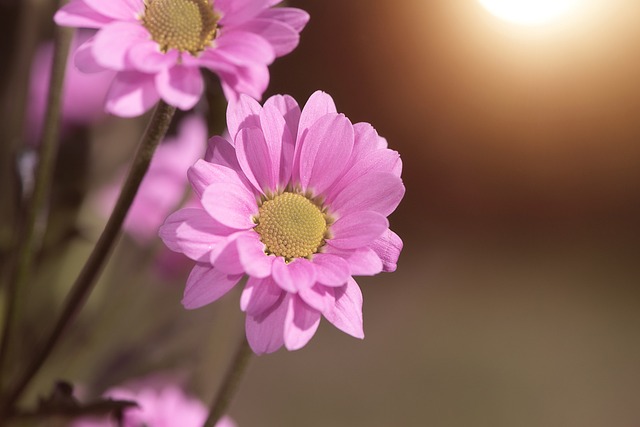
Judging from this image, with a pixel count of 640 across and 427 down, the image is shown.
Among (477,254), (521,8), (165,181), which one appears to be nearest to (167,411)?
(165,181)

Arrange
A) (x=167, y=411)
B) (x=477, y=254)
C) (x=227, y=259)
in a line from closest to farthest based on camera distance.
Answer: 1. (x=227, y=259)
2. (x=167, y=411)
3. (x=477, y=254)

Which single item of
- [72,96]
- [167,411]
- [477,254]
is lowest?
[167,411]

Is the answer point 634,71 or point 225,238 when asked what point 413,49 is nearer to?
point 225,238

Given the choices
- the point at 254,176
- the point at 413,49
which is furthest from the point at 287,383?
the point at 254,176

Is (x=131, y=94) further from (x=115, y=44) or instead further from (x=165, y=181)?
(x=165, y=181)

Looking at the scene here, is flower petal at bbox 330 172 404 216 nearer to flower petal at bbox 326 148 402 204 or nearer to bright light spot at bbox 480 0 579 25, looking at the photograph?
flower petal at bbox 326 148 402 204

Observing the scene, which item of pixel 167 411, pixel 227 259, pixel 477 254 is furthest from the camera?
pixel 477 254
